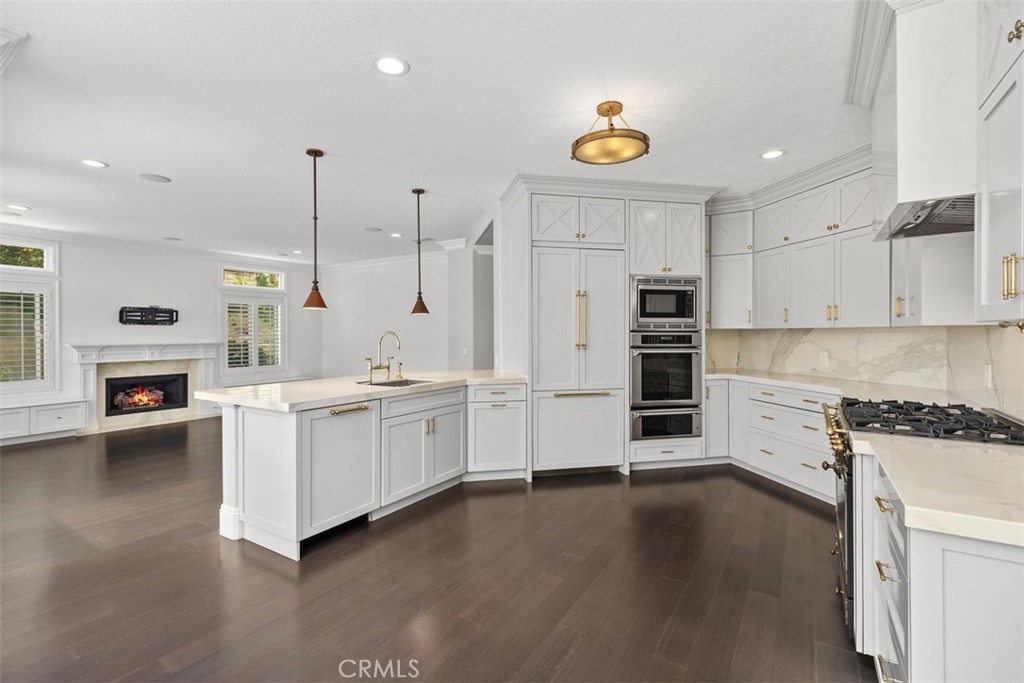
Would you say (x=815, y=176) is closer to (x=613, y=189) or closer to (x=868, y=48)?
(x=613, y=189)

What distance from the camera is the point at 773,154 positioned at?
11.2ft

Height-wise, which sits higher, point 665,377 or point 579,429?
point 665,377

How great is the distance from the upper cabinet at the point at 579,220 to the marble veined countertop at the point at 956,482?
263 cm

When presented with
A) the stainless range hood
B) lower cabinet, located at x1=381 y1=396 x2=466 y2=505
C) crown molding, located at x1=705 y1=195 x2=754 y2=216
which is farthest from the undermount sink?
crown molding, located at x1=705 y1=195 x2=754 y2=216

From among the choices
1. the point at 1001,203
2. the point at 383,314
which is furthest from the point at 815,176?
the point at 383,314

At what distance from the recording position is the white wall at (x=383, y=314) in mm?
7445

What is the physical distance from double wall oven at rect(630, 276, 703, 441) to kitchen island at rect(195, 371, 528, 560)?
5.97ft

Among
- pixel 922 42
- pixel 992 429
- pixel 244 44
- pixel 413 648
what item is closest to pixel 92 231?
pixel 244 44

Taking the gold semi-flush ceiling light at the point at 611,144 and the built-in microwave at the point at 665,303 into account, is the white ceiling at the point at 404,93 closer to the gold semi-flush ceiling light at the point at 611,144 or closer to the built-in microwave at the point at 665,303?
the gold semi-flush ceiling light at the point at 611,144

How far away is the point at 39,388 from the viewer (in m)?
5.72

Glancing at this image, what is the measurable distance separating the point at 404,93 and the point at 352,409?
1.87 metres

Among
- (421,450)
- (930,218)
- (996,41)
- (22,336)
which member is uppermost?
(996,41)

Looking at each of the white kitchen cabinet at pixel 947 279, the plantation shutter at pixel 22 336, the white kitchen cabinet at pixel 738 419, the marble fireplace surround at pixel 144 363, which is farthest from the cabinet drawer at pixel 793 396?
the plantation shutter at pixel 22 336

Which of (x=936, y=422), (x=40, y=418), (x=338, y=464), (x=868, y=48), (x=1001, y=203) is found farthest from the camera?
(x=40, y=418)
